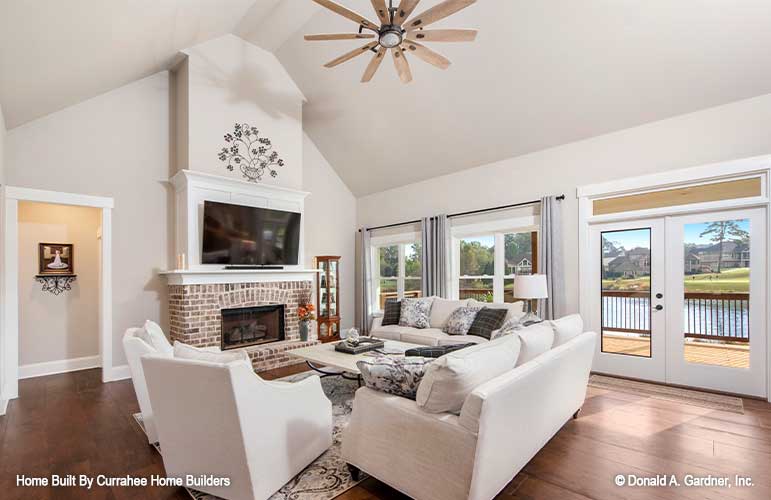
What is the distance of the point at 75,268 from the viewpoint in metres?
5.25

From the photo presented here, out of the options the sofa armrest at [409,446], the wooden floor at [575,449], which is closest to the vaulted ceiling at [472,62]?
the wooden floor at [575,449]

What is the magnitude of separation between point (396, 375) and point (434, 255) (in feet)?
14.5

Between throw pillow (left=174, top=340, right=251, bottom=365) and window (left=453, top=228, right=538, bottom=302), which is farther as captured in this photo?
window (left=453, top=228, right=538, bottom=302)

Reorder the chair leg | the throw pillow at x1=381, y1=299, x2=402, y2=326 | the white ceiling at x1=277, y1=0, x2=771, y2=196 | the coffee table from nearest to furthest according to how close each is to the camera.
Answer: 1. the chair leg
2. the coffee table
3. the white ceiling at x1=277, y1=0, x2=771, y2=196
4. the throw pillow at x1=381, y1=299, x2=402, y2=326

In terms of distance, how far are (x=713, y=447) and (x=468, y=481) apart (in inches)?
90.5

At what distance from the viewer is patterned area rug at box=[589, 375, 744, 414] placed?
361 centimetres

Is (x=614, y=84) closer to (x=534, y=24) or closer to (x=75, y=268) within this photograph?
(x=534, y=24)

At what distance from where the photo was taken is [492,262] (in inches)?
237

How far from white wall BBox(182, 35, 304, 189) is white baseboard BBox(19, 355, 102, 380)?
3037 mm

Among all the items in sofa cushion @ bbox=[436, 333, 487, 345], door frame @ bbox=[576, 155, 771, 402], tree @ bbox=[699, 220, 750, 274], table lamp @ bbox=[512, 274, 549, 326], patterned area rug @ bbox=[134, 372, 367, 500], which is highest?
door frame @ bbox=[576, 155, 771, 402]

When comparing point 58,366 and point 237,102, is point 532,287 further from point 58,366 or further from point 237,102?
point 58,366

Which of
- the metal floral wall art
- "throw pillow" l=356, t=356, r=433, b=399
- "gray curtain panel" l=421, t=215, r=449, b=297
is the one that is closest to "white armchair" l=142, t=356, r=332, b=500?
"throw pillow" l=356, t=356, r=433, b=399

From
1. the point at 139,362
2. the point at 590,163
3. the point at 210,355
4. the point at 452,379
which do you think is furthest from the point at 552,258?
the point at 139,362

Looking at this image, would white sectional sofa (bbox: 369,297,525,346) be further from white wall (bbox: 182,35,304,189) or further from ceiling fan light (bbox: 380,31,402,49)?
ceiling fan light (bbox: 380,31,402,49)
